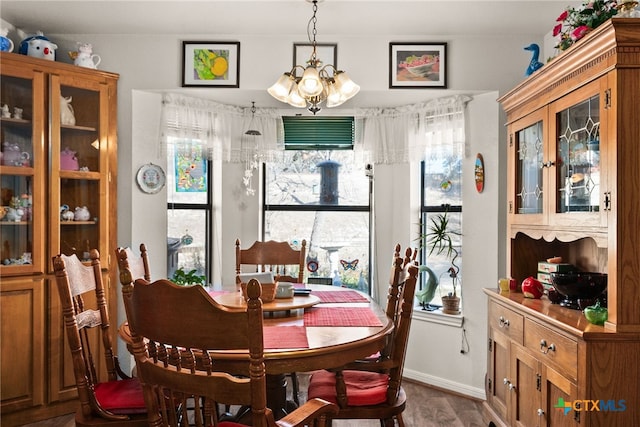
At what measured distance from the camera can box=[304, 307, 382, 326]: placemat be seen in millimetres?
2271

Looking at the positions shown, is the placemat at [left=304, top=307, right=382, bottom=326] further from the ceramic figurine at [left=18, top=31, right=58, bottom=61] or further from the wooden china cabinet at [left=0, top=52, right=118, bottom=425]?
the ceramic figurine at [left=18, top=31, right=58, bottom=61]

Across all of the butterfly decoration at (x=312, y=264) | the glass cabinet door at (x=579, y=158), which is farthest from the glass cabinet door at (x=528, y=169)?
the butterfly decoration at (x=312, y=264)

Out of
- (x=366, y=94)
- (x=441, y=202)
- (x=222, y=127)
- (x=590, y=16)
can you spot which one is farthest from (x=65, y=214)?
(x=590, y=16)

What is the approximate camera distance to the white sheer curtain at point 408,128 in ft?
12.3

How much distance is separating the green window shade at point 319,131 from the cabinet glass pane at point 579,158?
2081mm

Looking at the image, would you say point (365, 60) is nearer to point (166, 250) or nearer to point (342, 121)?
point (342, 121)

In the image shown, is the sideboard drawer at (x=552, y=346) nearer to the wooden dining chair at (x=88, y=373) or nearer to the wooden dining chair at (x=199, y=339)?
the wooden dining chair at (x=199, y=339)

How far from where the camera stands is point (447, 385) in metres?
3.82

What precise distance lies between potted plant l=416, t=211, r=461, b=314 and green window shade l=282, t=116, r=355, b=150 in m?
0.98

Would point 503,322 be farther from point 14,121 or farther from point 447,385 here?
point 14,121

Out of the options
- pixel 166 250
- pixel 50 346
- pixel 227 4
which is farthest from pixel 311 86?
pixel 50 346

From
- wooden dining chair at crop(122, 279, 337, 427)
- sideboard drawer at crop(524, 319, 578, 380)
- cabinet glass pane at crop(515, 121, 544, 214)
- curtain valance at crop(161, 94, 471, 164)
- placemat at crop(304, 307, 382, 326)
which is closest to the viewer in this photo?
wooden dining chair at crop(122, 279, 337, 427)

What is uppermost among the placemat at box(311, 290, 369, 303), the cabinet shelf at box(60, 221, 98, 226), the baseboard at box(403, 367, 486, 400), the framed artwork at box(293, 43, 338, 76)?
the framed artwork at box(293, 43, 338, 76)

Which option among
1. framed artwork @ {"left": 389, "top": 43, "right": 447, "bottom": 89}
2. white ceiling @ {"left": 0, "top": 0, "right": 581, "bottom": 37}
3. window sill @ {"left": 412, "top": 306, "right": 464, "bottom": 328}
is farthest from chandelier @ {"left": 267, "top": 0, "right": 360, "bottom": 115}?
window sill @ {"left": 412, "top": 306, "right": 464, "bottom": 328}
